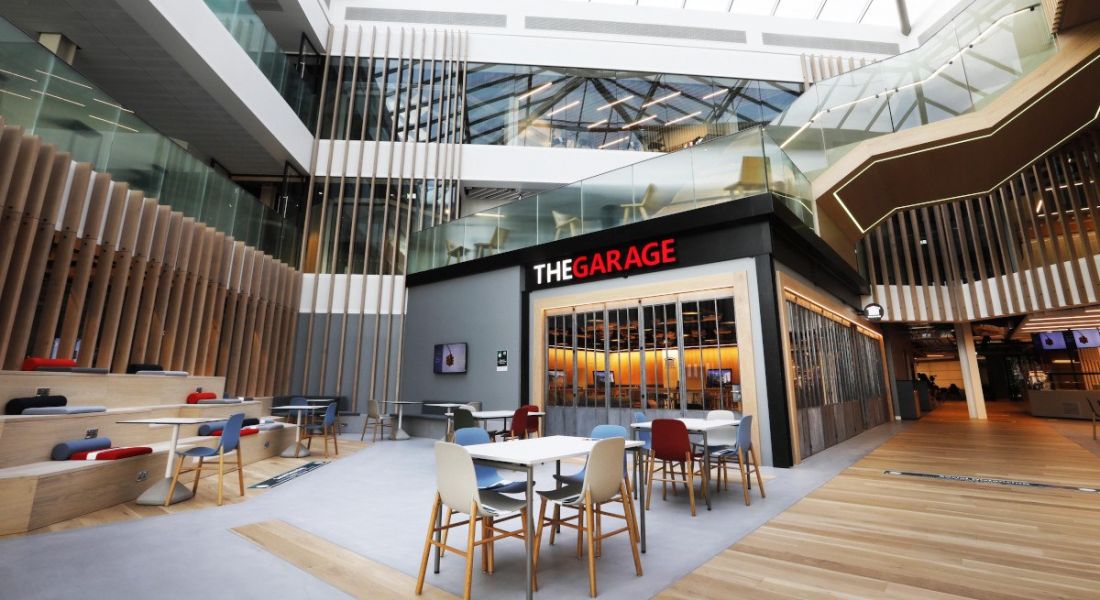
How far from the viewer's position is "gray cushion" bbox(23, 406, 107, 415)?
14.2ft

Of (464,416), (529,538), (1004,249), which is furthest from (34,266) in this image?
(1004,249)

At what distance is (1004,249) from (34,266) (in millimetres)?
20148

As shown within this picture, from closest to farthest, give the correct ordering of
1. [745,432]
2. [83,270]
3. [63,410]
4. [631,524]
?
[631,524] → [63,410] → [745,432] → [83,270]

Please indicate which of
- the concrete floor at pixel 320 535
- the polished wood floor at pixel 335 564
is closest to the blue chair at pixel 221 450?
the concrete floor at pixel 320 535

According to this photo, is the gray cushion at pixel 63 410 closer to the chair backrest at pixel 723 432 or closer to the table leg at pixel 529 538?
the table leg at pixel 529 538

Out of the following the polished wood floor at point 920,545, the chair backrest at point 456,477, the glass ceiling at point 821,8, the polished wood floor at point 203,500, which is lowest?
the polished wood floor at point 203,500

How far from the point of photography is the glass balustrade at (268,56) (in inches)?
365

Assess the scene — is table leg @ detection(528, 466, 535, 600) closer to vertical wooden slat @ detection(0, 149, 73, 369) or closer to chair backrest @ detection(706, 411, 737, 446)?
chair backrest @ detection(706, 411, 737, 446)

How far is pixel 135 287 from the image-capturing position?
694 centimetres

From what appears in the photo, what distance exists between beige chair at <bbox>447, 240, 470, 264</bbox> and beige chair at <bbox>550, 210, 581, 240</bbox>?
7.96 ft

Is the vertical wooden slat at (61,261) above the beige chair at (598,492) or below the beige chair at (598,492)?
above

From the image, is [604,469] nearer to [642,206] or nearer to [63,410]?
[63,410]

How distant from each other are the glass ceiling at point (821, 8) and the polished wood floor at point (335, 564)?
55.2 ft

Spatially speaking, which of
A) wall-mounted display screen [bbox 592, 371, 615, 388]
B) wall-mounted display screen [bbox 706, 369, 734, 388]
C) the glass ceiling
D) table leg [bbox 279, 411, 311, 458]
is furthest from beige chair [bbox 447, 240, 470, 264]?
the glass ceiling
